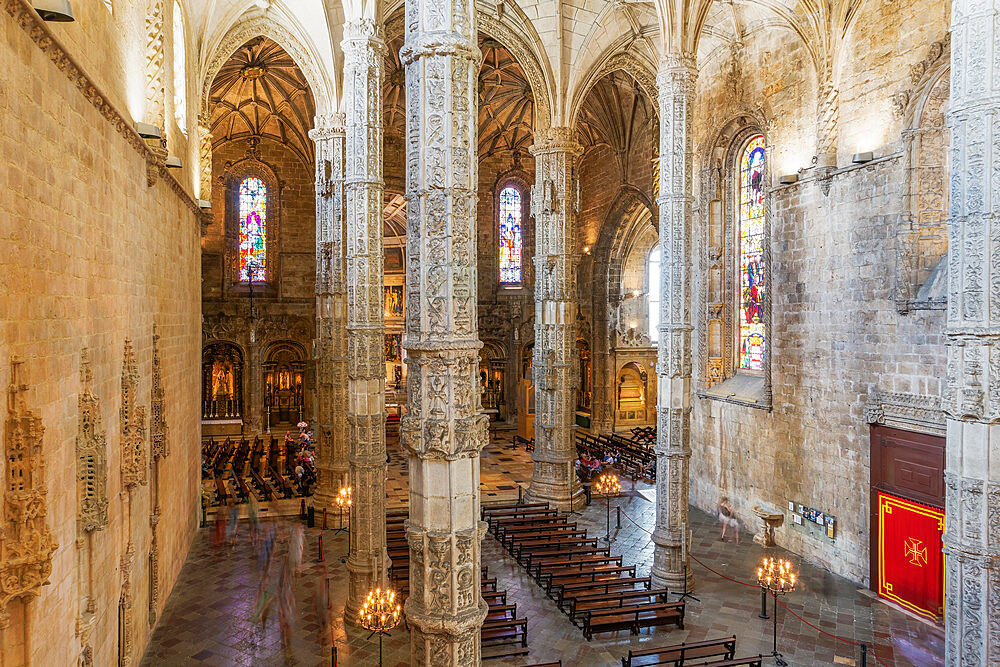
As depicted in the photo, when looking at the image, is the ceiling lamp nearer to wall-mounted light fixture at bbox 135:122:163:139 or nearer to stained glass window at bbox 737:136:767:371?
wall-mounted light fixture at bbox 135:122:163:139

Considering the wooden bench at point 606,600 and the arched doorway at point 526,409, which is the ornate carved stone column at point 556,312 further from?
the arched doorway at point 526,409

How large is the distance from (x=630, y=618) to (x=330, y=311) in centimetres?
1061

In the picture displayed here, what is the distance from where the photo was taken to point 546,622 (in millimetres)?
11883

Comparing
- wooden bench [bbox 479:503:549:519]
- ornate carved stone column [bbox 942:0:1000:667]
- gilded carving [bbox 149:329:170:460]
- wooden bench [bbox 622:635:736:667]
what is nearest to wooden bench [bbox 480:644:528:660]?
wooden bench [bbox 622:635:736:667]

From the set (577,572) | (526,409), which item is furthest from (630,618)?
(526,409)

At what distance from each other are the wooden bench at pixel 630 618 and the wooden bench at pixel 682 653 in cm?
66

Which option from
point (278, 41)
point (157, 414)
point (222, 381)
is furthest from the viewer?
point (222, 381)

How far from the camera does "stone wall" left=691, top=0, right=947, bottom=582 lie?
12.7 m

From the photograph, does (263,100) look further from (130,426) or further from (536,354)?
(130,426)

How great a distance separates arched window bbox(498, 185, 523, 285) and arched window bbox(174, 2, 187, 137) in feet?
62.1

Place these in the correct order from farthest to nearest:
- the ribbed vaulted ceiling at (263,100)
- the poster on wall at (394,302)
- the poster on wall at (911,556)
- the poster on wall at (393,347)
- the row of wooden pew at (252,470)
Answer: the poster on wall at (394,302) → the poster on wall at (393,347) → the ribbed vaulted ceiling at (263,100) → the row of wooden pew at (252,470) → the poster on wall at (911,556)

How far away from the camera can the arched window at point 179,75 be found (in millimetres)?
13727

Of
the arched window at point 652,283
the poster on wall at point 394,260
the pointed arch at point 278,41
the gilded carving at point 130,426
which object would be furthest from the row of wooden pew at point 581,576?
the poster on wall at point 394,260

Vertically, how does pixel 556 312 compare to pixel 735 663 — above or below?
above
